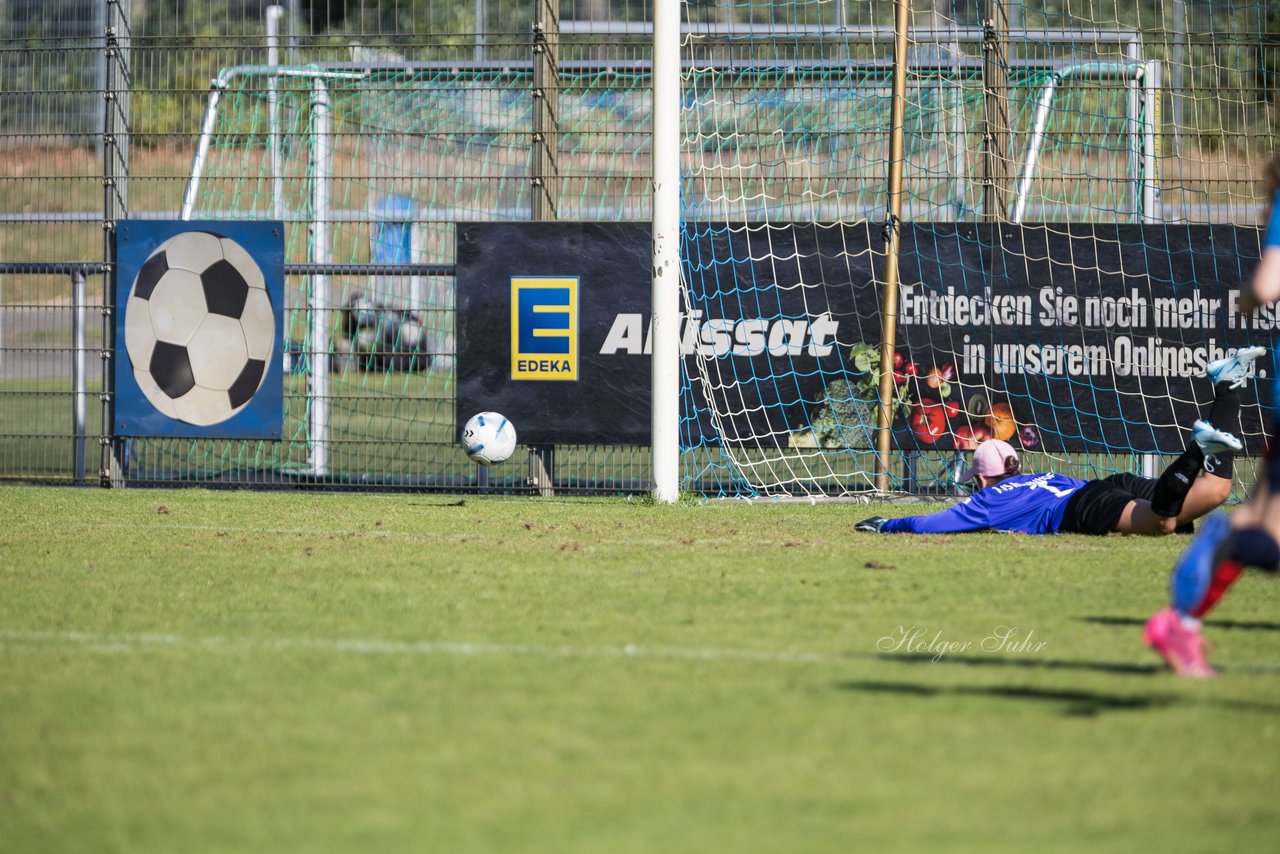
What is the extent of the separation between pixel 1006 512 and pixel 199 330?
21.4 feet

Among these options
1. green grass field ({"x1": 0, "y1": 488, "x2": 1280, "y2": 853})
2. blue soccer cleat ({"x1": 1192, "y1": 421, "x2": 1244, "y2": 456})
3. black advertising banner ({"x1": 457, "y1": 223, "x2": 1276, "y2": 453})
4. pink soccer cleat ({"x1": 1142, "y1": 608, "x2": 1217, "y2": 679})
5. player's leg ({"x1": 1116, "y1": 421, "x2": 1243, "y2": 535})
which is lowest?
green grass field ({"x1": 0, "y1": 488, "x2": 1280, "y2": 853})

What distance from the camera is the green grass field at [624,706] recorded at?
291 centimetres

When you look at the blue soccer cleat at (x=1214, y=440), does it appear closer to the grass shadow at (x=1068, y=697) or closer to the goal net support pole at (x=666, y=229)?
the grass shadow at (x=1068, y=697)

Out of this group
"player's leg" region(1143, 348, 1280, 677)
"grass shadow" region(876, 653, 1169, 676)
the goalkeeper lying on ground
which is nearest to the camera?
"player's leg" region(1143, 348, 1280, 677)

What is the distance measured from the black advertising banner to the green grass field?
3211mm

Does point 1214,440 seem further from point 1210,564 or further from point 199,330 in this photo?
point 199,330

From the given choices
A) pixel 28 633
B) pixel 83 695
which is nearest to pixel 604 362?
pixel 28 633

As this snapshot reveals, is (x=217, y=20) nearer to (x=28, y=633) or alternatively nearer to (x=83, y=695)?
(x=28, y=633)

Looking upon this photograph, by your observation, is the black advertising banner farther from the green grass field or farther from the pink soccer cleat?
the pink soccer cleat

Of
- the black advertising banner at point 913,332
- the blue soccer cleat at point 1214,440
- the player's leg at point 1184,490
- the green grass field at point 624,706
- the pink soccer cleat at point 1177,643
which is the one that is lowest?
the green grass field at point 624,706

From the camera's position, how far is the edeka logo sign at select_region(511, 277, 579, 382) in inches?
417

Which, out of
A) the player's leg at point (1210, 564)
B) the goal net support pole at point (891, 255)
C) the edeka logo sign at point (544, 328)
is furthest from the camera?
the edeka logo sign at point (544, 328)

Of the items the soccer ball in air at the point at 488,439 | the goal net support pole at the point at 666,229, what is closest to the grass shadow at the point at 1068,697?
the goal net support pole at the point at 666,229

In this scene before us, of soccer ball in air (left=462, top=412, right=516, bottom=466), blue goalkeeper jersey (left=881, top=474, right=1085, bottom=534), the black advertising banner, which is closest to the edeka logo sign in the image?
the black advertising banner
